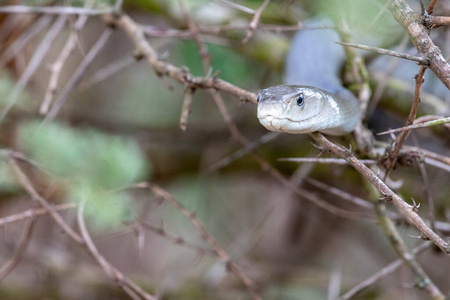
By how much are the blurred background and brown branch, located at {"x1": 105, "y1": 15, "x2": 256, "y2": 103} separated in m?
0.05

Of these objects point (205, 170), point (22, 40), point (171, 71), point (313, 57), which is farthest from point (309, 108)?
point (22, 40)

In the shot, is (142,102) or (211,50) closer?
(211,50)

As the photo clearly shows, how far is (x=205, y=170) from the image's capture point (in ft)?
9.35

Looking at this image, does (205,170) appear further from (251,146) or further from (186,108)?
(186,108)

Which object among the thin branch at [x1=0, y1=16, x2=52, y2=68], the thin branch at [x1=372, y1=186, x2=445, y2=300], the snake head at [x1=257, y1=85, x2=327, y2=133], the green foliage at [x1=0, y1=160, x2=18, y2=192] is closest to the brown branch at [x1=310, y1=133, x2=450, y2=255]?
the snake head at [x1=257, y1=85, x2=327, y2=133]

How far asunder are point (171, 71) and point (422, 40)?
80 centimetres

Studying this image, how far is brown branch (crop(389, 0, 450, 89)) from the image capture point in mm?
1033

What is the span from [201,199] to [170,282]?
0.47 metres

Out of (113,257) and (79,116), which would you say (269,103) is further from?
(113,257)

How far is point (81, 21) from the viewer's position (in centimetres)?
213

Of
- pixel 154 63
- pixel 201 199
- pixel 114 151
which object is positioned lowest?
pixel 201 199

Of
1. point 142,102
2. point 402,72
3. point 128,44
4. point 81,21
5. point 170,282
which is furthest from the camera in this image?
point 128,44

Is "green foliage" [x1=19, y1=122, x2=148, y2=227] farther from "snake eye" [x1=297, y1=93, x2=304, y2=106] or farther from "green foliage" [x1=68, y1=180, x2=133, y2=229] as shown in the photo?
"snake eye" [x1=297, y1=93, x2=304, y2=106]

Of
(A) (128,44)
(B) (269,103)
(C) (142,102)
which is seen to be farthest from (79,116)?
(B) (269,103)
